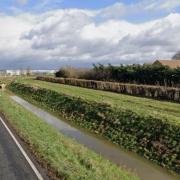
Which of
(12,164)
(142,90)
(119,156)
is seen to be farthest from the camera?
(142,90)

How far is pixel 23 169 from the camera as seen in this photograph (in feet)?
46.0

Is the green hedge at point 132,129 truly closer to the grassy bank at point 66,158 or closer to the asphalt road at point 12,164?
the grassy bank at point 66,158

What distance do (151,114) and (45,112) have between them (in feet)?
47.1

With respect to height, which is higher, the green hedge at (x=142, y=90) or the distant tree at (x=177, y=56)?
the distant tree at (x=177, y=56)

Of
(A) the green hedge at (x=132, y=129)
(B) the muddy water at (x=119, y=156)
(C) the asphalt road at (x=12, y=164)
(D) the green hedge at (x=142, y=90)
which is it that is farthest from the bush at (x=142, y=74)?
(C) the asphalt road at (x=12, y=164)

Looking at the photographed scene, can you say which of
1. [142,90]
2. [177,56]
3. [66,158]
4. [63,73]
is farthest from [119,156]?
[177,56]

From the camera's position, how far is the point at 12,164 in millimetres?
14875

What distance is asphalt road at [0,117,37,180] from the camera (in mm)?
13211

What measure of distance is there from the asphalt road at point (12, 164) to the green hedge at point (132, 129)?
5.37m

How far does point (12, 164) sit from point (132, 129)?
943cm

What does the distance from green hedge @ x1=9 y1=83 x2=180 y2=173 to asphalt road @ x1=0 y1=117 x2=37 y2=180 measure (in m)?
5.37

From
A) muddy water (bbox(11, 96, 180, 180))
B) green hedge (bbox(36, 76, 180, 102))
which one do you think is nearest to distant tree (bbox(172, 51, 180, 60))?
green hedge (bbox(36, 76, 180, 102))

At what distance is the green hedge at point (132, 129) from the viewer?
18.2m

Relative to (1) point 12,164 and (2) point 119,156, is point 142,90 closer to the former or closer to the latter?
(2) point 119,156
